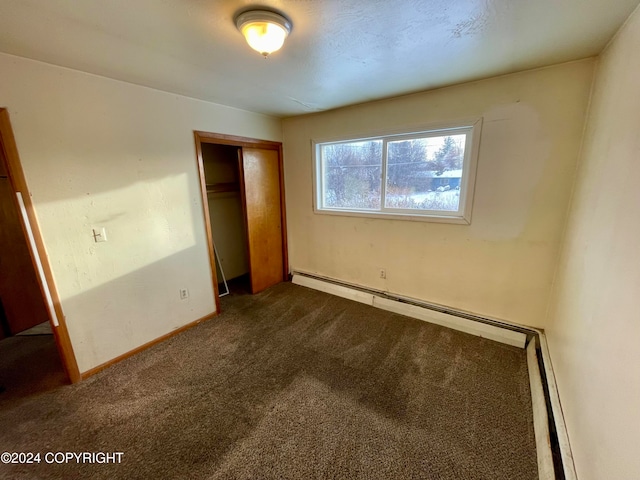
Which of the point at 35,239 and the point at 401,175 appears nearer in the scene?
the point at 35,239

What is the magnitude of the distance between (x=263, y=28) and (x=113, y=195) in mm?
1800

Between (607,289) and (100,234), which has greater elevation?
(100,234)

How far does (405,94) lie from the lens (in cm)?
248

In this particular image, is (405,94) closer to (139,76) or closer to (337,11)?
(337,11)

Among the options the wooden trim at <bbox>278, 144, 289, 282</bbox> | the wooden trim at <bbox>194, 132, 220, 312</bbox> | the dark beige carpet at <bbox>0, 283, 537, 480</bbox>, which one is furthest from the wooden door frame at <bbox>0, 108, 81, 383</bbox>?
the wooden trim at <bbox>278, 144, 289, 282</bbox>

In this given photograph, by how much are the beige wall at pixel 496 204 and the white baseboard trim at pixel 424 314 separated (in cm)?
Result: 14

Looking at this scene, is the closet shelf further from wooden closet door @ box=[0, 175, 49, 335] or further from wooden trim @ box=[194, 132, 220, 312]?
wooden closet door @ box=[0, 175, 49, 335]

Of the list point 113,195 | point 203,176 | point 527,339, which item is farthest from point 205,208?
point 527,339

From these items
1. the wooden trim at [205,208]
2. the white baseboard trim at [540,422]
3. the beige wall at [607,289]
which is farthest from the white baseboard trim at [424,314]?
the wooden trim at [205,208]

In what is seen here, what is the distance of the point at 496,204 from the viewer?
7.30ft

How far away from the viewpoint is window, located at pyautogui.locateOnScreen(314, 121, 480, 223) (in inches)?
94.1

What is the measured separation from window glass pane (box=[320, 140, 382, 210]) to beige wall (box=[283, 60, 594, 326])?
0.20 meters

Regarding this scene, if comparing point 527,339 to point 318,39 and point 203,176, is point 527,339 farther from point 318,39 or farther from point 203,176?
point 203,176

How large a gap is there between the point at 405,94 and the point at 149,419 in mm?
3382
